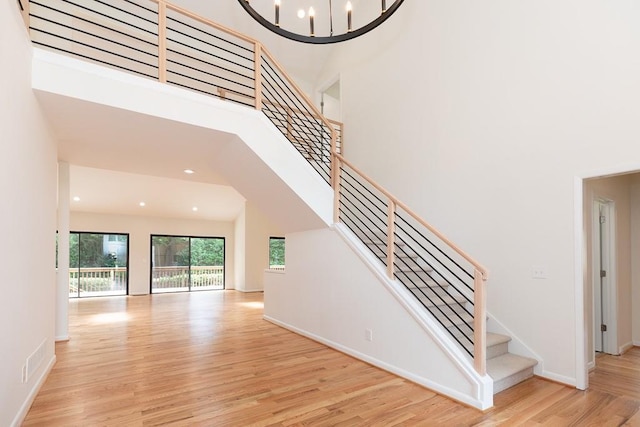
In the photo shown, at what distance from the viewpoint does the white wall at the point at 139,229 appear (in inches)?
392

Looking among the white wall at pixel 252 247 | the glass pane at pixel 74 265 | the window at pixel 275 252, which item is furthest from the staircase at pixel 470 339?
the glass pane at pixel 74 265

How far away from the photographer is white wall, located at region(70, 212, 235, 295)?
9945mm

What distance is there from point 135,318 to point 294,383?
466 centimetres

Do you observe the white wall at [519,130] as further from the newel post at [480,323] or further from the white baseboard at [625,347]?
the white baseboard at [625,347]

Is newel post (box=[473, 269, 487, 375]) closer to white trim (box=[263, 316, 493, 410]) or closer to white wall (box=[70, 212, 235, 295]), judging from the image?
white trim (box=[263, 316, 493, 410])

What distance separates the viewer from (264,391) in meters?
3.22

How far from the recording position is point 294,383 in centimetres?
340

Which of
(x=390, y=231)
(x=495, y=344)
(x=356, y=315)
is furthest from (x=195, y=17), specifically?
(x=495, y=344)

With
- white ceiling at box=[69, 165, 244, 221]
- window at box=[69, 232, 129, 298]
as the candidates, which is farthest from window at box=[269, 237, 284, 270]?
window at box=[69, 232, 129, 298]

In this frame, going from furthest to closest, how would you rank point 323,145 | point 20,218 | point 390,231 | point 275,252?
point 275,252 → point 323,145 → point 390,231 → point 20,218

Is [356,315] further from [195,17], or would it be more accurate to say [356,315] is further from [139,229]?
[139,229]

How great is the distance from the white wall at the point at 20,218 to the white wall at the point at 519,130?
416cm

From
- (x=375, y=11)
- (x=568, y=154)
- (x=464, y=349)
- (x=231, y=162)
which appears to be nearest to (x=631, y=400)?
(x=464, y=349)

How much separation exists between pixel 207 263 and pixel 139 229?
233cm
